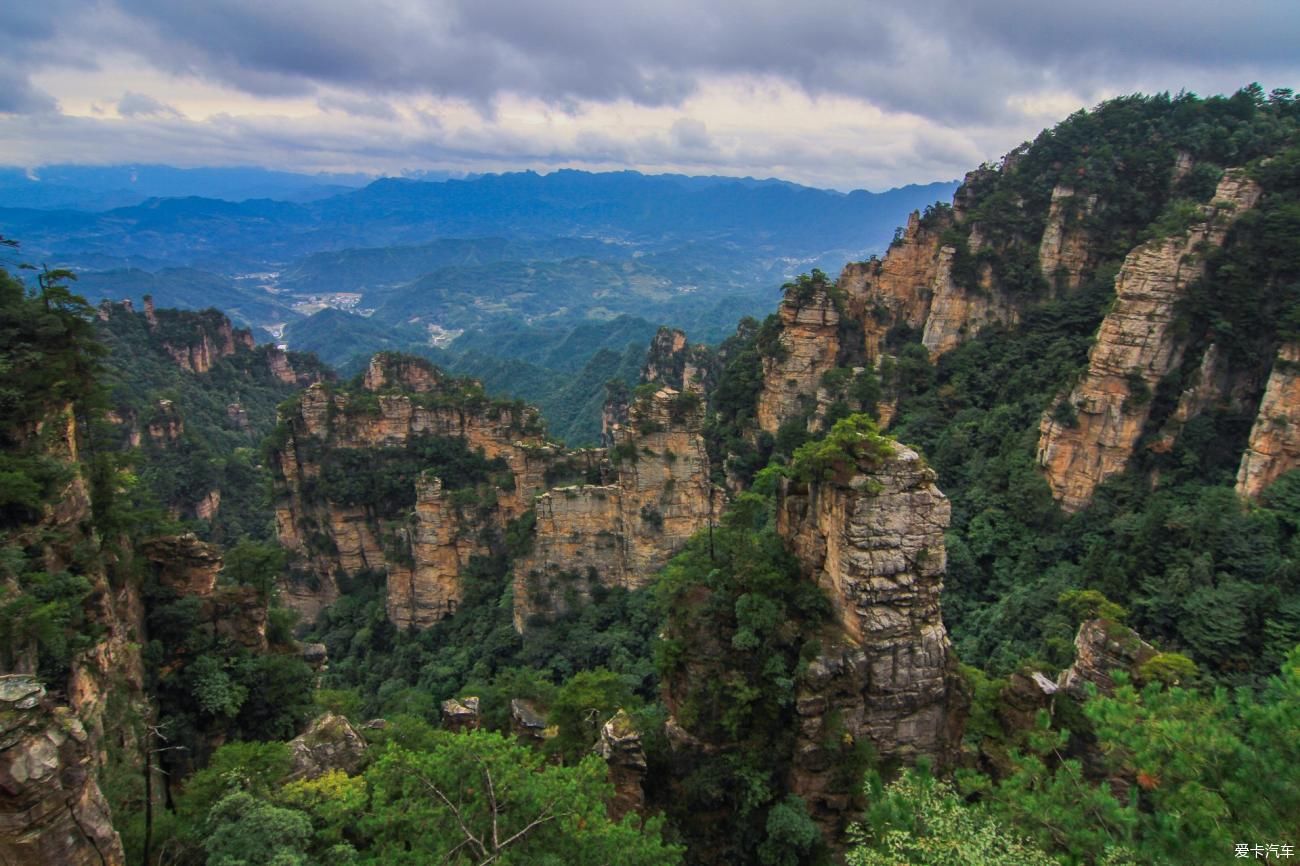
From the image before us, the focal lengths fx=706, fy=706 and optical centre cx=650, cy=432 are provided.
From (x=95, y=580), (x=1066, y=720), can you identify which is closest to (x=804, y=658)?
(x=1066, y=720)

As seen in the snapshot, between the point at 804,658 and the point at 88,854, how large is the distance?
11844 mm

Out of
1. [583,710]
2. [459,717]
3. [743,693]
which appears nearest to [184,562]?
[459,717]

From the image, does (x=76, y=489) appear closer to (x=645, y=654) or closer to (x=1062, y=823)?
(x=1062, y=823)

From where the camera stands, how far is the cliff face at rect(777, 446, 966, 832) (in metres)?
14.4

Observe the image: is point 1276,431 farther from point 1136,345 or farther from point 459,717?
point 459,717

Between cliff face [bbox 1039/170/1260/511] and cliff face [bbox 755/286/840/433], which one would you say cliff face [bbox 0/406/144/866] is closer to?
cliff face [bbox 1039/170/1260/511]

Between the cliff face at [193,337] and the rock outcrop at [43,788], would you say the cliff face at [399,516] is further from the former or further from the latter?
the cliff face at [193,337]

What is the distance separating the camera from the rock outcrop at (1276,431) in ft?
77.6

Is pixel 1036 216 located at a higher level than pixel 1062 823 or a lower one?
higher

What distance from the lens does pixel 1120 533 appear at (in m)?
25.9

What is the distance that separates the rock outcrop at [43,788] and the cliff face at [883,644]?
11679 millimetres

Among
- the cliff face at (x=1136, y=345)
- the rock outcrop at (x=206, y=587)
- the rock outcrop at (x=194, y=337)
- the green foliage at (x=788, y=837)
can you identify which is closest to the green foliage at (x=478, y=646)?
the rock outcrop at (x=206, y=587)

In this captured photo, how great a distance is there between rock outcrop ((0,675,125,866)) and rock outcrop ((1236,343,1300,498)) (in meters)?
31.6

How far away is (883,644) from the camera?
14.6 meters
